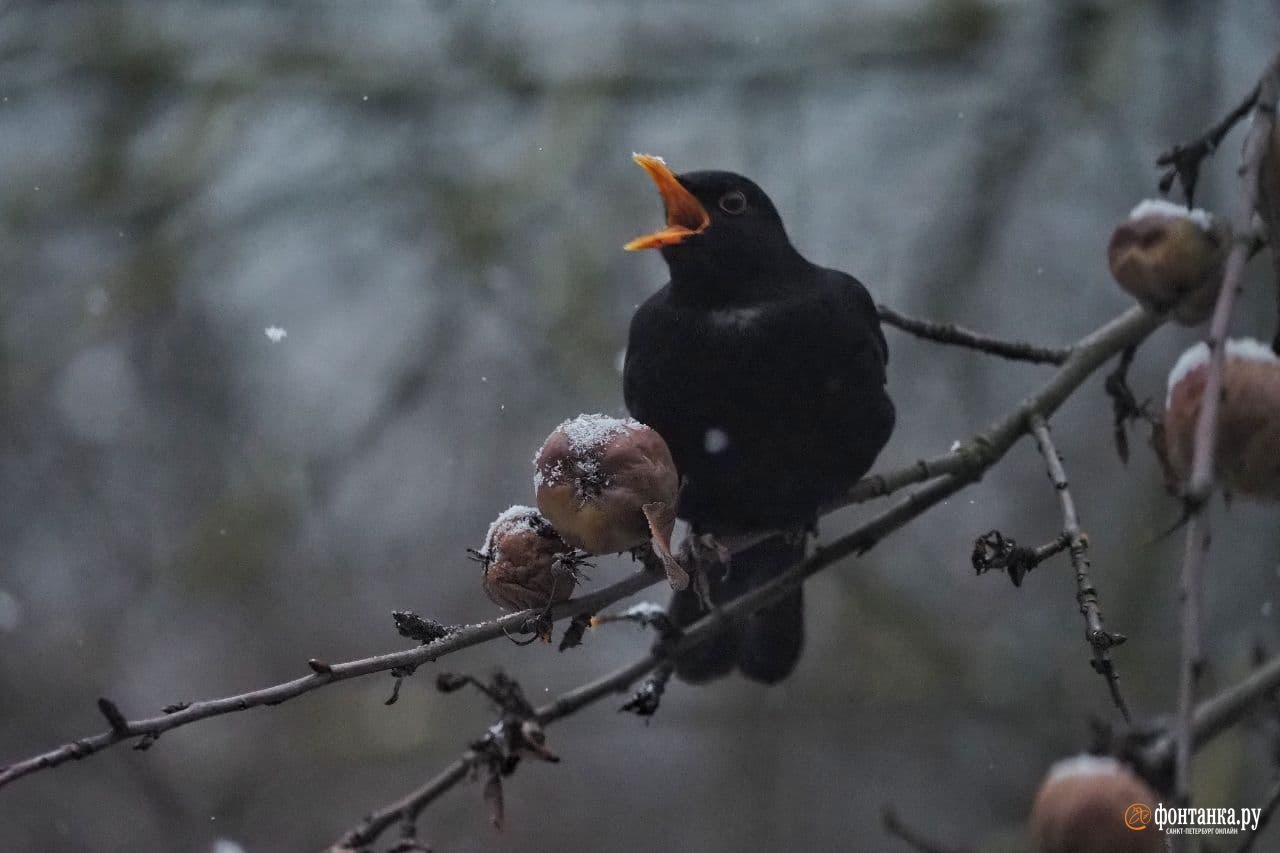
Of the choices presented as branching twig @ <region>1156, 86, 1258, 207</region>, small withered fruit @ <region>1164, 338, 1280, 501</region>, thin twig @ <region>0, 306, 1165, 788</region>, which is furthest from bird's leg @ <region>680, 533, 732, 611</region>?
branching twig @ <region>1156, 86, 1258, 207</region>

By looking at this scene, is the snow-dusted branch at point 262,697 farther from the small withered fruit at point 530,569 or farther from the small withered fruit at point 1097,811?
the small withered fruit at point 1097,811

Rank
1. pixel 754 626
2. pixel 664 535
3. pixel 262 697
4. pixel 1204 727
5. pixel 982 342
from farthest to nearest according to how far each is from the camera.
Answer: pixel 754 626
pixel 982 342
pixel 664 535
pixel 262 697
pixel 1204 727

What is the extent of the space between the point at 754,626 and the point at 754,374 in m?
0.59

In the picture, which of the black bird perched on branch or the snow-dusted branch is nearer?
the snow-dusted branch

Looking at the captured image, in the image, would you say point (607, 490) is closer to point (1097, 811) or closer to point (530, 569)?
point (530, 569)

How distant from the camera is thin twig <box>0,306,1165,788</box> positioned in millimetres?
989

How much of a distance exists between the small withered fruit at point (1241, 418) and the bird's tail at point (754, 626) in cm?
83

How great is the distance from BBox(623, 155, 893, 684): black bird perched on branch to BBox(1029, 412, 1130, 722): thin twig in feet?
1.12

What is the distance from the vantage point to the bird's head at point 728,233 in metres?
1.65

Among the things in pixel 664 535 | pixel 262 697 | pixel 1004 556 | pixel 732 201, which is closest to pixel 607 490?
pixel 664 535

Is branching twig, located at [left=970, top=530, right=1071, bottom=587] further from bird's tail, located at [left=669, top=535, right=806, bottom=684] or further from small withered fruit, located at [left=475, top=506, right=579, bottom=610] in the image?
bird's tail, located at [left=669, top=535, right=806, bottom=684]

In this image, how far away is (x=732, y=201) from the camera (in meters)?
1.67

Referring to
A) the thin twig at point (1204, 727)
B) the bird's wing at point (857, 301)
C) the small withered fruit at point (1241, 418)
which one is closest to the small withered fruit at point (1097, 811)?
the thin twig at point (1204, 727)

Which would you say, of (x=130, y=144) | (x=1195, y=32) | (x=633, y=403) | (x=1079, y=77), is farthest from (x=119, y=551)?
(x=1195, y=32)
